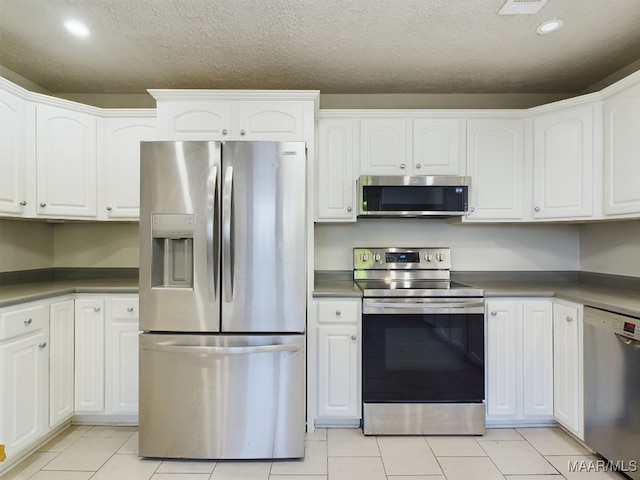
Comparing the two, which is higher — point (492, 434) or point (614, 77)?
point (614, 77)

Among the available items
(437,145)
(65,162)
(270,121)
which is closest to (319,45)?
(270,121)

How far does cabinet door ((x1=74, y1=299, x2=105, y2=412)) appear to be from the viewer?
229cm

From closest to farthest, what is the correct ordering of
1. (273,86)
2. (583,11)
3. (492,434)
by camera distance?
(583,11)
(492,434)
(273,86)

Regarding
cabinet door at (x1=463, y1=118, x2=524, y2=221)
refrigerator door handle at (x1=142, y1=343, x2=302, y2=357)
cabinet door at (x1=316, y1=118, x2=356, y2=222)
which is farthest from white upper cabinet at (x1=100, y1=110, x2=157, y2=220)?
cabinet door at (x1=463, y1=118, x2=524, y2=221)

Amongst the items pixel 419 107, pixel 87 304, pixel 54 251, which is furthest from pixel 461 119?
pixel 54 251

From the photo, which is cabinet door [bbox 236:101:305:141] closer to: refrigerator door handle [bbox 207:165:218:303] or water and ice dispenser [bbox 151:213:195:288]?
refrigerator door handle [bbox 207:165:218:303]

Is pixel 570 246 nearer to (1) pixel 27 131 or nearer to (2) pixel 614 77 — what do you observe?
(2) pixel 614 77

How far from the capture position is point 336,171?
256 centimetres

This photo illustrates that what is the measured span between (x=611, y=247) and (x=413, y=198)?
146 centimetres

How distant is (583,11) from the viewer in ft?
6.14

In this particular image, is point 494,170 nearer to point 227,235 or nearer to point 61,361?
point 227,235

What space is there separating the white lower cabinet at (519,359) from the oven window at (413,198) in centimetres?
71

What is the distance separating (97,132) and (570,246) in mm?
3664

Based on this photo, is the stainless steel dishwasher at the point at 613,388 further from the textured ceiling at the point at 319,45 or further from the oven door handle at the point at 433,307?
the textured ceiling at the point at 319,45
